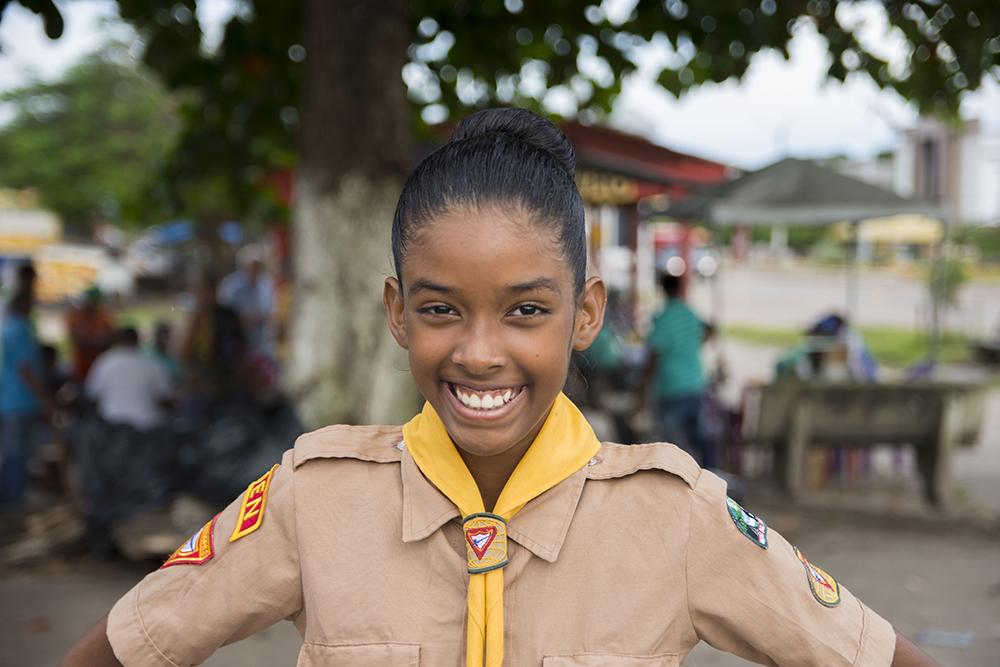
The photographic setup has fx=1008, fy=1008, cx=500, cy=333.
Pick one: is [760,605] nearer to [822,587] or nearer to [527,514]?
[822,587]

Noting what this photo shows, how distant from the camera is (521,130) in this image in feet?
4.62

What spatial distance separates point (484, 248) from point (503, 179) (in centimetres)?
10

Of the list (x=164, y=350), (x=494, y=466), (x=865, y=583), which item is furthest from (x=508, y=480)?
(x=164, y=350)

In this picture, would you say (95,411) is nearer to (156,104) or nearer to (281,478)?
(281,478)

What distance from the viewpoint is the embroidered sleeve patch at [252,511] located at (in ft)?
4.60

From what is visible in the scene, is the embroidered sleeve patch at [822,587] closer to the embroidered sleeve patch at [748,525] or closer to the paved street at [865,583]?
the embroidered sleeve patch at [748,525]

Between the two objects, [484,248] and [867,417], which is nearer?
[484,248]

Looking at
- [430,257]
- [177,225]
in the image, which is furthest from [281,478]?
[177,225]

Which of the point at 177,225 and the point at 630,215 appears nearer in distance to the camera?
the point at 630,215

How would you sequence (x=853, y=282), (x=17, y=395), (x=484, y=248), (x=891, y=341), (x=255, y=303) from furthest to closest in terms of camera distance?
(x=891, y=341)
(x=853, y=282)
(x=255, y=303)
(x=17, y=395)
(x=484, y=248)

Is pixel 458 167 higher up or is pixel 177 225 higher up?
pixel 177 225

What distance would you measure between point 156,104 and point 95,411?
20.0 metres

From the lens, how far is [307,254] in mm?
4898

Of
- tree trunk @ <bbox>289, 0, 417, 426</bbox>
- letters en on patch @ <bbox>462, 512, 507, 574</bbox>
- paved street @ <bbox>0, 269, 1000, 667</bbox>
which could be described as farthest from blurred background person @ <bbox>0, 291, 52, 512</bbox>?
letters en on patch @ <bbox>462, 512, 507, 574</bbox>
